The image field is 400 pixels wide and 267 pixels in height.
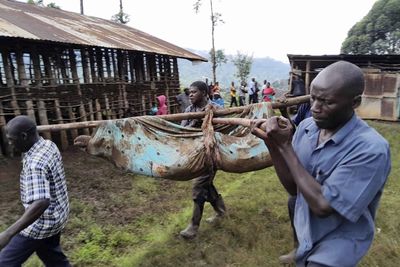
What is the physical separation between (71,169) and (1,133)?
5.72ft

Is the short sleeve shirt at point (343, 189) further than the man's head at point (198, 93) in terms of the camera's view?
No

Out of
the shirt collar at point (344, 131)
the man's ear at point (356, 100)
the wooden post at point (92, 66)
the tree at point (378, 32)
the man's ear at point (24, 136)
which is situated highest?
the tree at point (378, 32)

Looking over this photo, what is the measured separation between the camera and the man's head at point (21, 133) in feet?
8.39

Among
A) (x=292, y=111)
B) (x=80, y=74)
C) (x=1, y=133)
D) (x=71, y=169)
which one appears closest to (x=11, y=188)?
(x=71, y=169)

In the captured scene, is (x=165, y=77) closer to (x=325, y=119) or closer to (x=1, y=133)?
(x=1, y=133)

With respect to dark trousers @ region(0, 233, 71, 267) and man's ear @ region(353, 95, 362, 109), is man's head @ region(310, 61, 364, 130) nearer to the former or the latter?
man's ear @ region(353, 95, 362, 109)

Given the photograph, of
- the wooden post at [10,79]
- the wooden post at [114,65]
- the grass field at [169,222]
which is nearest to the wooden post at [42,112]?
the wooden post at [10,79]

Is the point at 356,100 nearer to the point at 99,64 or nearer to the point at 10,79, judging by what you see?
the point at 10,79

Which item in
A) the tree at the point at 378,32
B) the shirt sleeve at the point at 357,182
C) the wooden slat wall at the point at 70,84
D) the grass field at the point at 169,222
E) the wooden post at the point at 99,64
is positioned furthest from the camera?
the tree at the point at 378,32

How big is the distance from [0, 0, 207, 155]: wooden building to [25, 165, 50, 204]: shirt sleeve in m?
4.98

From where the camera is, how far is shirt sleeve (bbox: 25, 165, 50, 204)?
2467mm

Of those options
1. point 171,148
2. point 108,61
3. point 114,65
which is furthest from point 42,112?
point 171,148

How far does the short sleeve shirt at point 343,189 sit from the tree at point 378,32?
2245cm

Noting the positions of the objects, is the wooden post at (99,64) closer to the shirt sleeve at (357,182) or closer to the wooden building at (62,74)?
the wooden building at (62,74)
